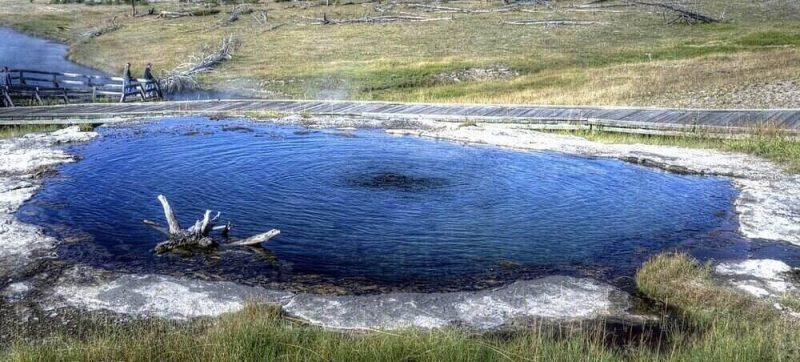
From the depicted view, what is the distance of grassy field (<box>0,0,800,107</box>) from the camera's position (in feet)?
102

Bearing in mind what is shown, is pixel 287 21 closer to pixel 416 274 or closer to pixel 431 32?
pixel 431 32

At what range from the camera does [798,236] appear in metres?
11.7

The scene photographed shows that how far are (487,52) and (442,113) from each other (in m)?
21.9

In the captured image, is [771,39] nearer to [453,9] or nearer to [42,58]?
[453,9]

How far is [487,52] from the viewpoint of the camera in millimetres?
45844

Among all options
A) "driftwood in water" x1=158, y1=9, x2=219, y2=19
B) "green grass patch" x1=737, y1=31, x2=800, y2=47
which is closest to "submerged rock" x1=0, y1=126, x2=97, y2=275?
"green grass patch" x1=737, y1=31, x2=800, y2=47

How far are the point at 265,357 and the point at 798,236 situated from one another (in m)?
9.03

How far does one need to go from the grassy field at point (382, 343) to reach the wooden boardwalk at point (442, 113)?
1418cm

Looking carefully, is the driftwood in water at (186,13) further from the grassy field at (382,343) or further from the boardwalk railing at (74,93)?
the grassy field at (382,343)

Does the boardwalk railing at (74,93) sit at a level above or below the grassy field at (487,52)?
below

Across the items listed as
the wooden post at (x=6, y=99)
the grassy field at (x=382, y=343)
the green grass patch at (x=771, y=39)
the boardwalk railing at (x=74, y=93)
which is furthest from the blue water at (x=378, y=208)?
the green grass patch at (x=771, y=39)

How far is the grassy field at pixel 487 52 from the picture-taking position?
3098 centimetres

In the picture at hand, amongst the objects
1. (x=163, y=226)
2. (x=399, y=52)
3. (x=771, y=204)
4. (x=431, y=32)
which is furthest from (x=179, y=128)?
(x=431, y=32)

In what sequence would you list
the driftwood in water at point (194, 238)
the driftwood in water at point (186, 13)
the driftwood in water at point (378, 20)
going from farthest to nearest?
the driftwood in water at point (186, 13), the driftwood in water at point (378, 20), the driftwood in water at point (194, 238)
